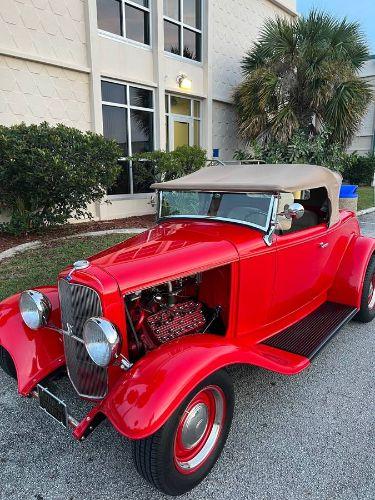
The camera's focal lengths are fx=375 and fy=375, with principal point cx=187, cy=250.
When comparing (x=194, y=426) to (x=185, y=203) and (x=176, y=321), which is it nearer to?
(x=176, y=321)

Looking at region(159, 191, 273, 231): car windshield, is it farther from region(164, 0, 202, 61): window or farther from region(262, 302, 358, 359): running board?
region(164, 0, 202, 61): window

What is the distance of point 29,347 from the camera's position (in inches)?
100

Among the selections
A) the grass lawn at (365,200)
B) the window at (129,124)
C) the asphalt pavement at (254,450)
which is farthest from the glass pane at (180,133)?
the asphalt pavement at (254,450)

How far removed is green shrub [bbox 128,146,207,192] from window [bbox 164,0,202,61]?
3389 mm

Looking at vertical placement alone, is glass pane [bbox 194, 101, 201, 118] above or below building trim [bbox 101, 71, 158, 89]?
below

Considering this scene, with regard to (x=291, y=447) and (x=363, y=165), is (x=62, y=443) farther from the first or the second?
(x=363, y=165)

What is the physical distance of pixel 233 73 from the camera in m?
12.7

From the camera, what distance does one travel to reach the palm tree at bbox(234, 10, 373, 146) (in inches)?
402

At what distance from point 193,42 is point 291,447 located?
11.8 metres

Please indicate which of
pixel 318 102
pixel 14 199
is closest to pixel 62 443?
pixel 14 199

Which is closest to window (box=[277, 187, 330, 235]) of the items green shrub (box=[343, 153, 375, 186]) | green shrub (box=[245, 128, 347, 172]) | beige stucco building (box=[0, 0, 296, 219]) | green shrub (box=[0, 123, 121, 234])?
green shrub (box=[0, 123, 121, 234])

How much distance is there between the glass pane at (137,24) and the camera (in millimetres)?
9383

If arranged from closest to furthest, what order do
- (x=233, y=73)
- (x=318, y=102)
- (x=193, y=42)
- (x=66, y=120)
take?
(x=66, y=120), (x=318, y=102), (x=193, y=42), (x=233, y=73)

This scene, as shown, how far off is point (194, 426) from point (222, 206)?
1.66 metres
